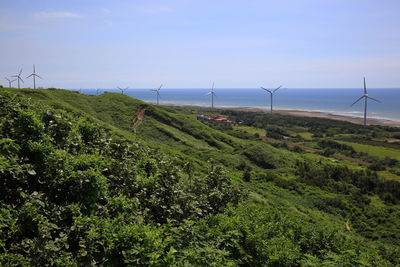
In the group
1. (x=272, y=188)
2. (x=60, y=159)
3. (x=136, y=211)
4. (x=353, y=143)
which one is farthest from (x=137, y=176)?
(x=353, y=143)

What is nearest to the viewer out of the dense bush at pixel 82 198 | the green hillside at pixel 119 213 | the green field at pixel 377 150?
the dense bush at pixel 82 198

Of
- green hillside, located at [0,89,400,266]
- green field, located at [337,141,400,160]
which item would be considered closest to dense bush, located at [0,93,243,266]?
green hillside, located at [0,89,400,266]

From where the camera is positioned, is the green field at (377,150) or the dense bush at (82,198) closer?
the dense bush at (82,198)

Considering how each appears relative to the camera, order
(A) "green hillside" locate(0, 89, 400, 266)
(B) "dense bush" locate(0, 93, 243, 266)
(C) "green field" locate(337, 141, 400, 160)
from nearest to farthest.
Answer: (B) "dense bush" locate(0, 93, 243, 266) < (A) "green hillside" locate(0, 89, 400, 266) < (C) "green field" locate(337, 141, 400, 160)

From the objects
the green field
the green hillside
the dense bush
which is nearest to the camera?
the dense bush

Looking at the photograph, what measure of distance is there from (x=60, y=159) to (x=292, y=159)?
2000 inches

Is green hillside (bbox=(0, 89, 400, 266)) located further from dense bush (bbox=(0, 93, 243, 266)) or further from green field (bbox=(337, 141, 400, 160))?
green field (bbox=(337, 141, 400, 160))

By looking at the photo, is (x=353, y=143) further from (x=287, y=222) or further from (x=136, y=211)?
(x=136, y=211)

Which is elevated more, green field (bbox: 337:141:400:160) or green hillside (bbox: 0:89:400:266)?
green hillside (bbox: 0:89:400:266)

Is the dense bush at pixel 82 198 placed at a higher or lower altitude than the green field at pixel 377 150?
higher

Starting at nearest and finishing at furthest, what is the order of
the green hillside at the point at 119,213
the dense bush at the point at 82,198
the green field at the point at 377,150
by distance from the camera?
1. the dense bush at the point at 82,198
2. the green hillside at the point at 119,213
3. the green field at the point at 377,150

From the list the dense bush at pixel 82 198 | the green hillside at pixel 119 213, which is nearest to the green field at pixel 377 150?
the green hillside at pixel 119 213

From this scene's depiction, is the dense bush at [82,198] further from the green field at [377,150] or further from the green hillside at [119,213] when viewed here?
the green field at [377,150]

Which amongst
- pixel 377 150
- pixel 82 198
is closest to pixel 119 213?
pixel 82 198
